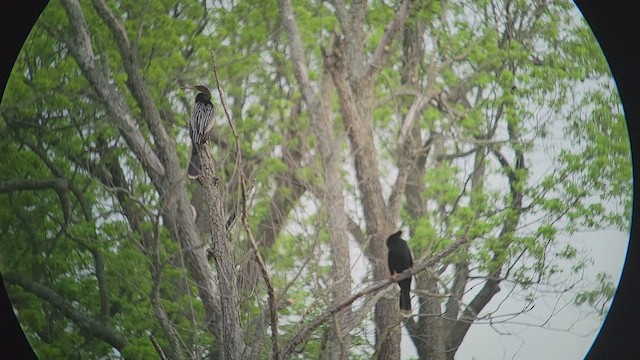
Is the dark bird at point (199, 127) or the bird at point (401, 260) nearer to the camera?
the dark bird at point (199, 127)

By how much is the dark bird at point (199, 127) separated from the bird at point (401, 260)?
1354mm

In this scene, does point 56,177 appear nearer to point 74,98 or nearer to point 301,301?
point 74,98

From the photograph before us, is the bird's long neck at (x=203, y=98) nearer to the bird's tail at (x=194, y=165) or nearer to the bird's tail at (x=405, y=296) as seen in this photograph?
the bird's tail at (x=194, y=165)

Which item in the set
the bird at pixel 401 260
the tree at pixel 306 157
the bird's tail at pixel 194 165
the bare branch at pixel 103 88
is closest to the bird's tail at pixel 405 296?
the bird at pixel 401 260

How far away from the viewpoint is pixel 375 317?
20.8ft

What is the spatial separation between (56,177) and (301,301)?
228 centimetres

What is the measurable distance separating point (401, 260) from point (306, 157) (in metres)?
1.60

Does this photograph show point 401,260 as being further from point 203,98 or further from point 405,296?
point 203,98

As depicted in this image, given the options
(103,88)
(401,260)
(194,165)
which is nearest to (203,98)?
(194,165)

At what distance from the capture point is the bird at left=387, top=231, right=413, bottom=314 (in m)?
5.27

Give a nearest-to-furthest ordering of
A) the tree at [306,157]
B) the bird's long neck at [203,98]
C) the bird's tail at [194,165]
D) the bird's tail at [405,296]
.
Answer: the bird's tail at [194,165]
the bird's long neck at [203,98]
the bird's tail at [405,296]
the tree at [306,157]

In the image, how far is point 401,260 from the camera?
528 centimetres

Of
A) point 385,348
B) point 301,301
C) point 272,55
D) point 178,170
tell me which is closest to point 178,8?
point 272,55

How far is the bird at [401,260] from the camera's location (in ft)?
17.3
